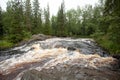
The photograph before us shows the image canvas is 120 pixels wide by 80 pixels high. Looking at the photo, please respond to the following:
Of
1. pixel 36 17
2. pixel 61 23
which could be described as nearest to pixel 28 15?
pixel 36 17

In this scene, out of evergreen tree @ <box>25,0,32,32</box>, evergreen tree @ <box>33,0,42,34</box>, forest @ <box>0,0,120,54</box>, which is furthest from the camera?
evergreen tree @ <box>33,0,42,34</box>

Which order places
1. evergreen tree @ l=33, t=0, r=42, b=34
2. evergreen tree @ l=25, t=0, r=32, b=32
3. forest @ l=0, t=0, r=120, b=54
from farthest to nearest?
1. evergreen tree @ l=33, t=0, r=42, b=34
2. evergreen tree @ l=25, t=0, r=32, b=32
3. forest @ l=0, t=0, r=120, b=54

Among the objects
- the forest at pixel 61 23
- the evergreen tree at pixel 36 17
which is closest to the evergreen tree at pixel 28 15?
the forest at pixel 61 23

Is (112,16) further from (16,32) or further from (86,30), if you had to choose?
(86,30)

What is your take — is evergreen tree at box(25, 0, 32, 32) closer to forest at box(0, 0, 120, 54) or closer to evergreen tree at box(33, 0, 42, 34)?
forest at box(0, 0, 120, 54)

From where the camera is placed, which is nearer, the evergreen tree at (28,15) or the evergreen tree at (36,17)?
the evergreen tree at (28,15)

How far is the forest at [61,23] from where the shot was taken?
1420 centimetres

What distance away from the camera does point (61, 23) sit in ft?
187

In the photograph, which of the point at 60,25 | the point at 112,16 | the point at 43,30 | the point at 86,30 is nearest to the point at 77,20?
the point at 86,30

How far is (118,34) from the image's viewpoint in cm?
1335

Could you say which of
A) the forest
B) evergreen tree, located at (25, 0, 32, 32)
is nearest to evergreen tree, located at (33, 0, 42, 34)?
the forest

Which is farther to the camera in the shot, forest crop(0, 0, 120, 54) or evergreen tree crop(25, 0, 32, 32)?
evergreen tree crop(25, 0, 32, 32)

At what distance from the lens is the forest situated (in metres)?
14.2

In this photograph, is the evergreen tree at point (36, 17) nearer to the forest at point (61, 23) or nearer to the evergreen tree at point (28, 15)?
the forest at point (61, 23)
